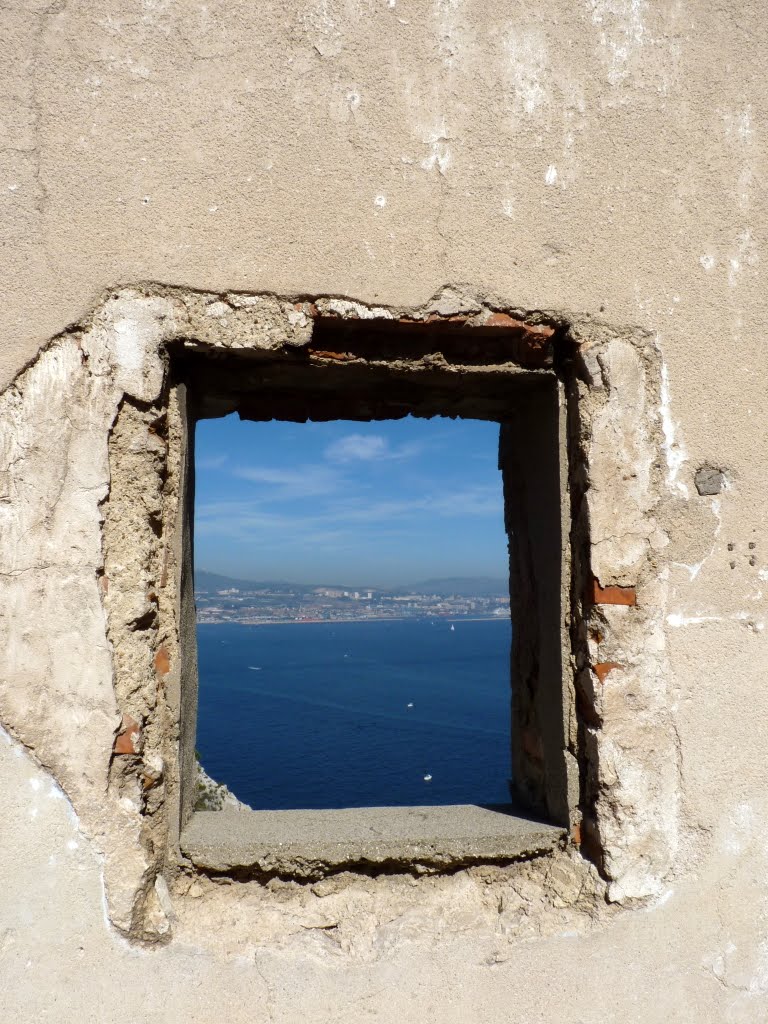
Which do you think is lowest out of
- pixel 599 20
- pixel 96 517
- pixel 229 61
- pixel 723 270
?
pixel 96 517

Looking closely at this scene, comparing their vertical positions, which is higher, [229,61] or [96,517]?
[229,61]

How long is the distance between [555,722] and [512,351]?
1.15 m

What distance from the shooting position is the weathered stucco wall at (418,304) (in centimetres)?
190

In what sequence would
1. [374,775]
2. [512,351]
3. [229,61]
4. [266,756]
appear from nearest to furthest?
1. [229,61]
2. [512,351]
3. [374,775]
4. [266,756]

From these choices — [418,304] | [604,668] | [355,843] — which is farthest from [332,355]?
[355,843]

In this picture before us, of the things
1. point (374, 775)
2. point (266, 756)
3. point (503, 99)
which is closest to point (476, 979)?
point (503, 99)

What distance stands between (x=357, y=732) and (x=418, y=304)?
3446 cm

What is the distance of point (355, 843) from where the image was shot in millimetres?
2053

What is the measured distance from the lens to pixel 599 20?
7.00 ft

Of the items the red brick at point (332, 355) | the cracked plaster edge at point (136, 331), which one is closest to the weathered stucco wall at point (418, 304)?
the cracked plaster edge at point (136, 331)

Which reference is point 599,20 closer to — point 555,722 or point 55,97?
point 55,97

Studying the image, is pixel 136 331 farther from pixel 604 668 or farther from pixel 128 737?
pixel 604 668

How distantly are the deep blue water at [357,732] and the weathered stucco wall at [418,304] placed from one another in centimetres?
704

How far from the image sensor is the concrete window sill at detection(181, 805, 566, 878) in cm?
202
